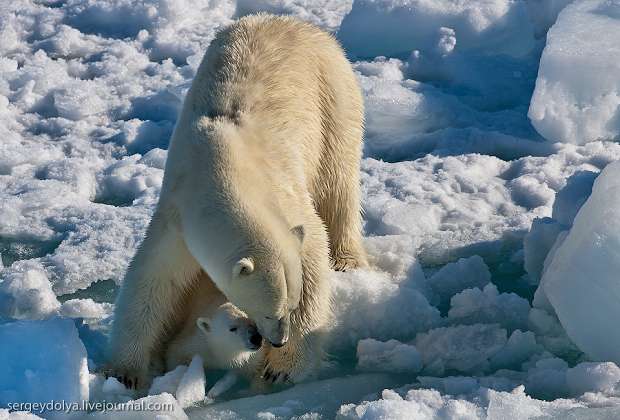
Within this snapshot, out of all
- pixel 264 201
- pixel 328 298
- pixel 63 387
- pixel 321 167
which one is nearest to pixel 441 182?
pixel 321 167

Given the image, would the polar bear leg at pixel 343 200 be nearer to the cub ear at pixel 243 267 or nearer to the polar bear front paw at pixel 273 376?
the polar bear front paw at pixel 273 376

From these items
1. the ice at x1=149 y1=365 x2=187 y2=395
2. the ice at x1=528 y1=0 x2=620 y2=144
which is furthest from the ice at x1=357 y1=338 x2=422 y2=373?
the ice at x1=528 y1=0 x2=620 y2=144

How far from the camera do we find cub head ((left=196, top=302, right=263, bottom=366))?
3.44m

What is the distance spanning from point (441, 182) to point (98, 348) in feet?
7.08

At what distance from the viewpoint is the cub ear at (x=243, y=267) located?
305 centimetres

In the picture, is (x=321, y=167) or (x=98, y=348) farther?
(x=321, y=167)

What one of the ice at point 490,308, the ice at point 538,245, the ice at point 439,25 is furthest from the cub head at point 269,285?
the ice at point 439,25

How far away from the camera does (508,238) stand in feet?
15.2

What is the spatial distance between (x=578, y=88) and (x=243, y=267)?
120 inches

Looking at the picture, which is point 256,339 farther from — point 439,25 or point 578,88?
point 439,25

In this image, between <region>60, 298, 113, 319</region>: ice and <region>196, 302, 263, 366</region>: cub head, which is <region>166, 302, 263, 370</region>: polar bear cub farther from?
<region>60, 298, 113, 319</region>: ice

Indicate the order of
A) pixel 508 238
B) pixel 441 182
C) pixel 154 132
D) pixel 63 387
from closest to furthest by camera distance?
1. pixel 63 387
2. pixel 508 238
3. pixel 441 182
4. pixel 154 132

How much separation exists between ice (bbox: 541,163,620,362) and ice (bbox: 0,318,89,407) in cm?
167

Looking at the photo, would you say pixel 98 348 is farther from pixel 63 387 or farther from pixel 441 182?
pixel 441 182
